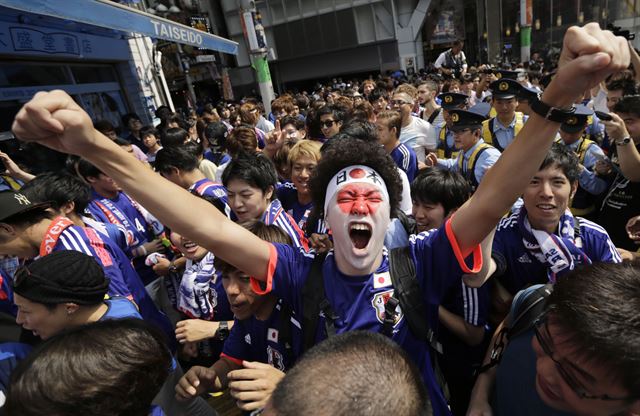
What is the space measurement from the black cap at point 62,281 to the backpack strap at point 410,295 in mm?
1352

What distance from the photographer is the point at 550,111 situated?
1.08 m

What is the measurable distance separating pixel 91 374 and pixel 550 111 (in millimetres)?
1617

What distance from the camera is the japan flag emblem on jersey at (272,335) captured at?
5.43 feet

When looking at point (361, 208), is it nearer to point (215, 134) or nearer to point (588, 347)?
point (588, 347)

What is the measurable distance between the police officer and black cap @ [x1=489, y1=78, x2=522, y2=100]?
49 cm

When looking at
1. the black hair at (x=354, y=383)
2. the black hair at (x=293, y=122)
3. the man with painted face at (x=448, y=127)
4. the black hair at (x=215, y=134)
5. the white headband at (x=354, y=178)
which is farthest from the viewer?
the black hair at (x=293, y=122)

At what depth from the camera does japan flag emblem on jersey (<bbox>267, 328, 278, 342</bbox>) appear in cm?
166

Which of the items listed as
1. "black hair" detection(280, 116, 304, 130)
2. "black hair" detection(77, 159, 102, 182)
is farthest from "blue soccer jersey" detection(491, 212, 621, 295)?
"black hair" detection(280, 116, 304, 130)

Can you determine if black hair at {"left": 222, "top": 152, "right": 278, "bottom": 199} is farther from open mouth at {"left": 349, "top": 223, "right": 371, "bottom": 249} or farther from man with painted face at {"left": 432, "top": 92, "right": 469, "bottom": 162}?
man with painted face at {"left": 432, "top": 92, "right": 469, "bottom": 162}

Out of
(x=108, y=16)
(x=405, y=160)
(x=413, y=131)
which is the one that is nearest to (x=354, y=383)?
(x=405, y=160)

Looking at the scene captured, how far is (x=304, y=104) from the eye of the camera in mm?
9281

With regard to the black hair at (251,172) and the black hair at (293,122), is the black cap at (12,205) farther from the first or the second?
the black hair at (293,122)

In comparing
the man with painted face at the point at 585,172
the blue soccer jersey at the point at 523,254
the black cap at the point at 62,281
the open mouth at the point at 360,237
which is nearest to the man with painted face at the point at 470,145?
the man with painted face at the point at 585,172

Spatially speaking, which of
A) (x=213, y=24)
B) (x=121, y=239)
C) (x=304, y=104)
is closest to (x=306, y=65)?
(x=213, y=24)
